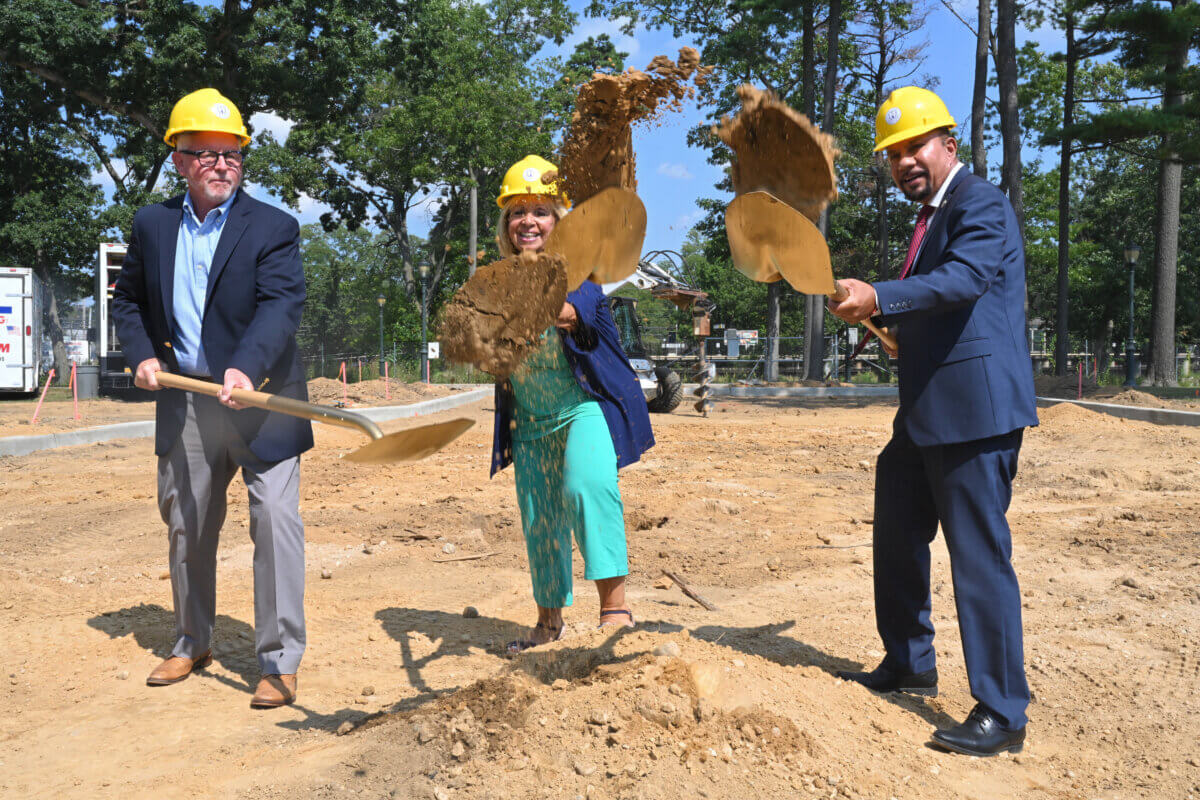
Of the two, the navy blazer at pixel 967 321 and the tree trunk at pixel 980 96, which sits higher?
the tree trunk at pixel 980 96

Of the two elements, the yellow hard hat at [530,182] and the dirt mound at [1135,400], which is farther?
the dirt mound at [1135,400]

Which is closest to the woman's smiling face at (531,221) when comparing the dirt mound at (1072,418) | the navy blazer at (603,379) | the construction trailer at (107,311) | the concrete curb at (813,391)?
the navy blazer at (603,379)

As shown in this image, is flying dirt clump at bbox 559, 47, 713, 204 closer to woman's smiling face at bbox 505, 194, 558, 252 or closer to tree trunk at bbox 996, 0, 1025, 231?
woman's smiling face at bbox 505, 194, 558, 252

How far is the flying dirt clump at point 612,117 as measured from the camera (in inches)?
134

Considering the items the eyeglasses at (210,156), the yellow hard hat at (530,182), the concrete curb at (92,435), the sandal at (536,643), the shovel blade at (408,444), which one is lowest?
the sandal at (536,643)

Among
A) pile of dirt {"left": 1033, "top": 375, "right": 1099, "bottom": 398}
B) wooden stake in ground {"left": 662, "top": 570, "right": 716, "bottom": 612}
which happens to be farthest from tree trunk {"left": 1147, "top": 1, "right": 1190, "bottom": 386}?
wooden stake in ground {"left": 662, "top": 570, "right": 716, "bottom": 612}

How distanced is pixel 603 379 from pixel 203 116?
1.74 m

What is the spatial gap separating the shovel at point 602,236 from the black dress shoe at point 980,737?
6.15 feet

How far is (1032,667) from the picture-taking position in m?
3.54

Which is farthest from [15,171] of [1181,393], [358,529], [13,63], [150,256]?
[1181,393]

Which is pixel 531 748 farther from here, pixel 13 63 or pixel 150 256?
pixel 13 63

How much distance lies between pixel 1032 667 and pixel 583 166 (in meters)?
2.60

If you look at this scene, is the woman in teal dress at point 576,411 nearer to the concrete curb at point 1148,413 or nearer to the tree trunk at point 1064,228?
the concrete curb at point 1148,413

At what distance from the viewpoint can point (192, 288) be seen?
3.37m
